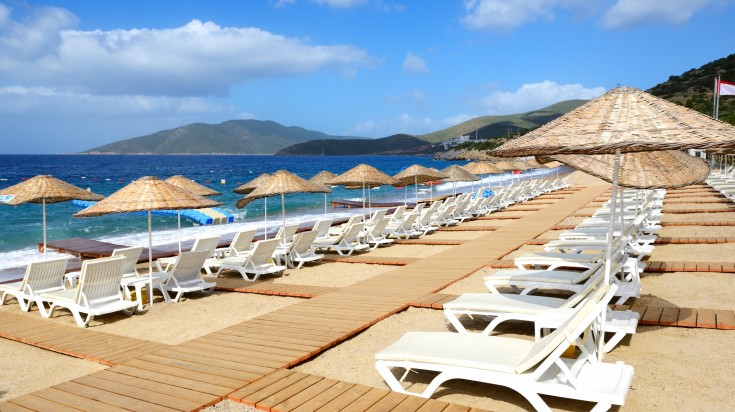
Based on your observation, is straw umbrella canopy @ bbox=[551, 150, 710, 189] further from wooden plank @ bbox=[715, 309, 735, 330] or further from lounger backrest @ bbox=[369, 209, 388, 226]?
lounger backrest @ bbox=[369, 209, 388, 226]

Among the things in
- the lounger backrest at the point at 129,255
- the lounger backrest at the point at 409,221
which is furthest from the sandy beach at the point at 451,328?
the lounger backrest at the point at 409,221

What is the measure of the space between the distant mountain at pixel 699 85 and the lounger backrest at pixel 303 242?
150 feet

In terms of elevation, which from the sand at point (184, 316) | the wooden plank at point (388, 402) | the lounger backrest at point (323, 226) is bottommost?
the sand at point (184, 316)

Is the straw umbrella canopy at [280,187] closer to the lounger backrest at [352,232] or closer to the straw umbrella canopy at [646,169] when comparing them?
the lounger backrest at [352,232]

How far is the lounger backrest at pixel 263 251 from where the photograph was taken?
902cm

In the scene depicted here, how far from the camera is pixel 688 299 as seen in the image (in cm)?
634

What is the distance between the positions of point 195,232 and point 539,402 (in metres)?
17.4

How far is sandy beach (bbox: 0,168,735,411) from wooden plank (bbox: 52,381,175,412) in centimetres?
44

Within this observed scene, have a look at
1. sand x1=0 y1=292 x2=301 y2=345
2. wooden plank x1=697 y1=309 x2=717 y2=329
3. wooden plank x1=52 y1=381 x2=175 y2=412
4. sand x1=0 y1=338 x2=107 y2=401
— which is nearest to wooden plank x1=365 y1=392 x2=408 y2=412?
wooden plank x1=52 y1=381 x2=175 y2=412

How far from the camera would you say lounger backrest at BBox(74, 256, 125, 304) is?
21.8 feet

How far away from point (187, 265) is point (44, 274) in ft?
6.32

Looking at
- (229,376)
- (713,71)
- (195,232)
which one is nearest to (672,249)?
(229,376)

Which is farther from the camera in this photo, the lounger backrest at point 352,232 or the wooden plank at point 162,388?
the lounger backrest at point 352,232

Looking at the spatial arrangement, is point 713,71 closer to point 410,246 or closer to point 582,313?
point 410,246
